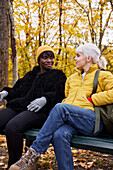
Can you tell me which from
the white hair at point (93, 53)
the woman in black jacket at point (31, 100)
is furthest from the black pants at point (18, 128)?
the white hair at point (93, 53)

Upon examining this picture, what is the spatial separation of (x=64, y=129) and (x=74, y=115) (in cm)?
19

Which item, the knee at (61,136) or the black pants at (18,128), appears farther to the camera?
the black pants at (18,128)

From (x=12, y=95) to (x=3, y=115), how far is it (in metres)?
0.49

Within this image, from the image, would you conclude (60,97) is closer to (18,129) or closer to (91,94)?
(91,94)

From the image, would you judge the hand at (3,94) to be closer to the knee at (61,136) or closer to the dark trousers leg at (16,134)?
the dark trousers leg at (16,134)

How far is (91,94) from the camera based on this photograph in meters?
2.44

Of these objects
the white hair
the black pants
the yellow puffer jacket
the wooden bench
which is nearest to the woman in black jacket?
the black pants

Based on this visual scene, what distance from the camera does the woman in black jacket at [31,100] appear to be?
231 centimetres

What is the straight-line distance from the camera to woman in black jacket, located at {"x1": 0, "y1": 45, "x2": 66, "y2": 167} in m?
2.31

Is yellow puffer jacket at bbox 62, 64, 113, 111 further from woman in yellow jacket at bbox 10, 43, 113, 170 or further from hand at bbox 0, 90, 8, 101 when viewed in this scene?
hand at bbox 0, 90, 8, 101

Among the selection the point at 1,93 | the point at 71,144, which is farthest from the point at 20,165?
the point at 1,93

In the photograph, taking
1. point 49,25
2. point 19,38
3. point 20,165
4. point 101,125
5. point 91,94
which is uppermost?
point 49,25

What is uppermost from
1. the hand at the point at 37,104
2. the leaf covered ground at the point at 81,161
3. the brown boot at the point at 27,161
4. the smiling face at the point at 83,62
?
the smiling face at the point at 83,62

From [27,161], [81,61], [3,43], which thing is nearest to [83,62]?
[81,61]
